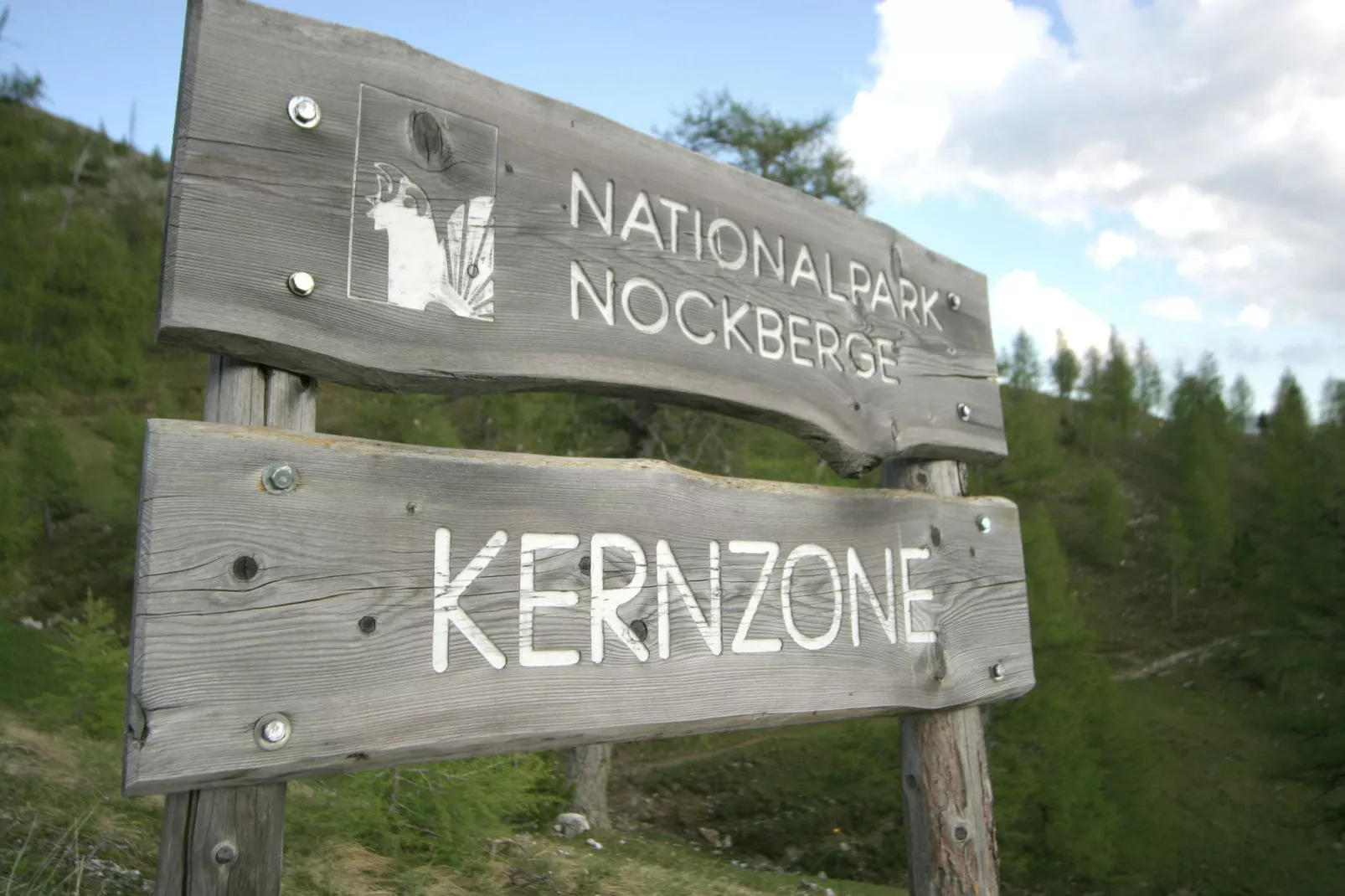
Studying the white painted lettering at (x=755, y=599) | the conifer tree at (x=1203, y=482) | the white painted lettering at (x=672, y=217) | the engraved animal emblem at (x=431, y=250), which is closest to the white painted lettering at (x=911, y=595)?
the white painted lettering at (x=755, y=599)

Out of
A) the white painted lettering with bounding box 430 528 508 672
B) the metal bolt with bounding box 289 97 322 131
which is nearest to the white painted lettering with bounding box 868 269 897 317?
the white painted lettering with bounding box 430 528 508 672

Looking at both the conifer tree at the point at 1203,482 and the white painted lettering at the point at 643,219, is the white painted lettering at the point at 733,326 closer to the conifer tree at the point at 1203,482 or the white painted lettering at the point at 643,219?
the white painted lettering at the point at 643,219

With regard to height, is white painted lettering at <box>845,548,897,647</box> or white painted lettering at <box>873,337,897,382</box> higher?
white painted lettering at <box>873,337,897,382</box>

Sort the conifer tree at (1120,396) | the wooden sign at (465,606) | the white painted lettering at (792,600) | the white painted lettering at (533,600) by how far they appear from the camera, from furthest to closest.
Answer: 1. the conifer tree at (1120,396)
2. the white painted lettering at (792,600)
3. the white painted lettering at (533,600)
4. the wooden sign at (465,606)

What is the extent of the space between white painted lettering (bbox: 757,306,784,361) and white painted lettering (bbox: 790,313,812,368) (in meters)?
Result: 0.04

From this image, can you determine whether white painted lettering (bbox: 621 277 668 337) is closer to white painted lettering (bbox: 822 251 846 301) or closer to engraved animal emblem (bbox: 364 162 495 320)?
engraved animal emblem (bbox: 364 162 495 320)

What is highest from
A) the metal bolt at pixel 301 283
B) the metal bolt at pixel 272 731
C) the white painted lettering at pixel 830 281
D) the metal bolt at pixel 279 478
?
the white painted lettering at pixel 830 281

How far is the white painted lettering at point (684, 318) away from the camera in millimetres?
2279

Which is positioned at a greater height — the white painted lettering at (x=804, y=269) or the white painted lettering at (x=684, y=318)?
the white painted lettering at (x=804, y=269)

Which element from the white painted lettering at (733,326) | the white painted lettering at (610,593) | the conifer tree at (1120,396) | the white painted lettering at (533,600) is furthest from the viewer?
the conifer tree at (1120,396)

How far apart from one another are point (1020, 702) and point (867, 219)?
684 inches

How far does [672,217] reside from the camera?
7.73 feet

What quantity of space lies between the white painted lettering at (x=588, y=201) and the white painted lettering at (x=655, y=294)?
0.13 metres

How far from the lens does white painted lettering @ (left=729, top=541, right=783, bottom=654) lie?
2.15 metres
